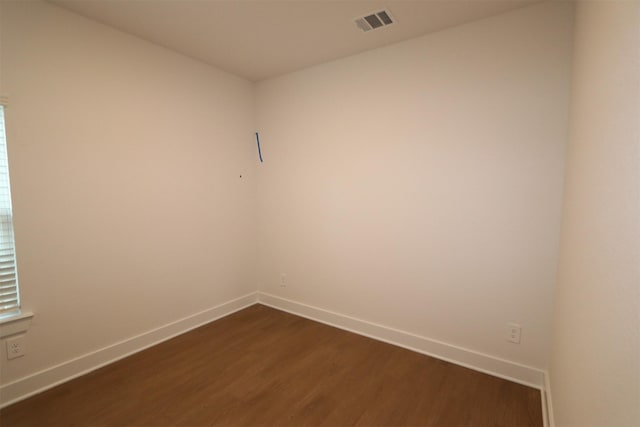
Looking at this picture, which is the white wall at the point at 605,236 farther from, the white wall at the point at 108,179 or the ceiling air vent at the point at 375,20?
the white wall at the point at 108,179

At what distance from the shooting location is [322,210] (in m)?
3.14

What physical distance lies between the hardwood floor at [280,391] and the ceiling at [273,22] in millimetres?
2584

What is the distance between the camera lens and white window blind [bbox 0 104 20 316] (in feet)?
6.26

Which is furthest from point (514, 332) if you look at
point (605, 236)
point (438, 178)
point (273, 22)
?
point (273, 22)

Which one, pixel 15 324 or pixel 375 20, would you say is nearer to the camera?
pixel 15 324

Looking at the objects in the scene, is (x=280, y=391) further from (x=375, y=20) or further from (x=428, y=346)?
(x=375, y=20)

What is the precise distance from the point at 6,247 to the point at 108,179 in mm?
732

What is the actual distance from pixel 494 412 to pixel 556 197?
1.41m

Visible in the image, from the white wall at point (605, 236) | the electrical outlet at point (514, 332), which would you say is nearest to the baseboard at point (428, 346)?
the electrical outlet at point (514, 332)

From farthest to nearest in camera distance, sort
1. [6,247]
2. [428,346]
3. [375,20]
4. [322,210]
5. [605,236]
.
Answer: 1. [322,210]
2. [428,346]
3. [375,20]
4. [6,247]
5. [605,236]

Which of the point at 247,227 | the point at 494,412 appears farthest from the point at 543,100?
the point at 247,227

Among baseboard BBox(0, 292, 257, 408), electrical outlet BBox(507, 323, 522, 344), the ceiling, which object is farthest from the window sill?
electrical outlet BBox(507, 323, 522, 344)

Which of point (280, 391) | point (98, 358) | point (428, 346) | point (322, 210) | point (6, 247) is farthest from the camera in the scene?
point (322, 210)

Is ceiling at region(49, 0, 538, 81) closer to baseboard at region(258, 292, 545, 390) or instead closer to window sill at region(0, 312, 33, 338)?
window sill at region(0, 312, 33, 338)
